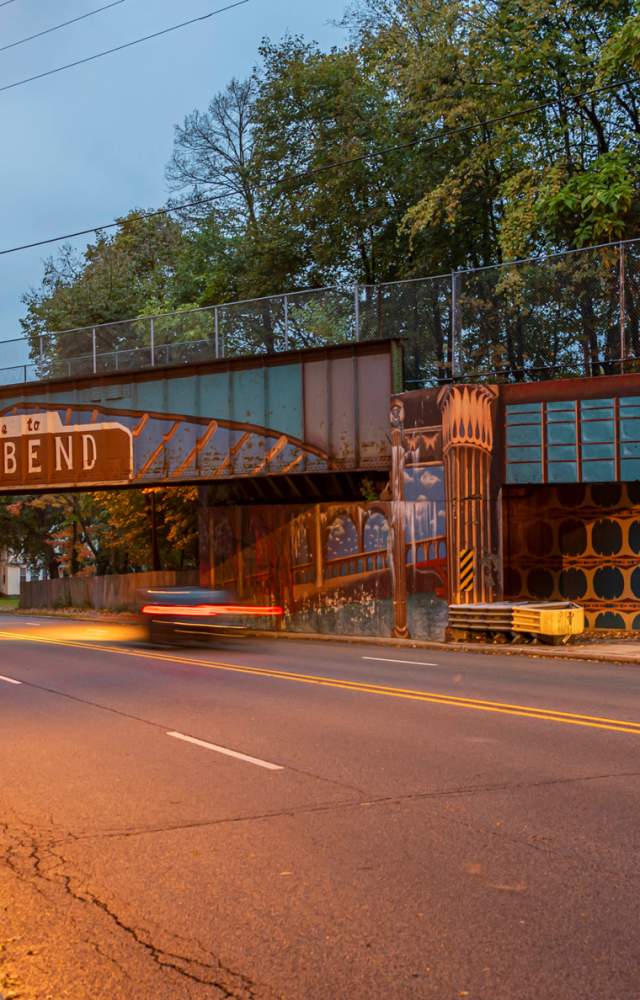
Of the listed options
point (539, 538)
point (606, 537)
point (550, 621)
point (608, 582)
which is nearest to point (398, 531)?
point (539, 538)

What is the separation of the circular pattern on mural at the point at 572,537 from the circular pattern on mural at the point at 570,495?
1.52ft

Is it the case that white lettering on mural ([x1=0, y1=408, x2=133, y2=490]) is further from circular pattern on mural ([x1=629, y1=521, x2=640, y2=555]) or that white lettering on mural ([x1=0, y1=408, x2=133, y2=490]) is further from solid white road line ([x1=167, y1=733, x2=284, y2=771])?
solid white road line ([x1=167, y1=733, x2=284, y2=771])

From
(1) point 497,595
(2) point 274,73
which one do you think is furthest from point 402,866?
(2) point 274,73

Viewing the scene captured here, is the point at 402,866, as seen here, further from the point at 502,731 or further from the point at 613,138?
the point at 613,138

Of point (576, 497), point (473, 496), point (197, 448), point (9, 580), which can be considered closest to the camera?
point (473, 496)

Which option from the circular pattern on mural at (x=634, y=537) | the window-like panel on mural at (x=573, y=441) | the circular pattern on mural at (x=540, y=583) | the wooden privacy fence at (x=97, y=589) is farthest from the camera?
the wooden privacy fence at (x=97, y=589)

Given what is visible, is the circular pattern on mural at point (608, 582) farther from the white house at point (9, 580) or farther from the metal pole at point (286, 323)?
the white house at point (9, 580)

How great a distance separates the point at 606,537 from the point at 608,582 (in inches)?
44.0

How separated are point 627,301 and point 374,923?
23.3 m

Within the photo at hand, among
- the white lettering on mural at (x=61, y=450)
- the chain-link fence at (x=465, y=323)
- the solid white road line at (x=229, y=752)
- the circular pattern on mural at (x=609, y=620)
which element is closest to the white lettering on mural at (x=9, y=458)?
the white lettering on mural at (x=61, y=450)

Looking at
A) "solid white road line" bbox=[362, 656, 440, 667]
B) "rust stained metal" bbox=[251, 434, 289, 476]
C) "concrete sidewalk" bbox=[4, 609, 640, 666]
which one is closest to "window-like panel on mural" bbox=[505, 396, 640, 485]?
"concrete sidewalk" bbox=[4, 609, 640, 666]

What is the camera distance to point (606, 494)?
2775 centimetres

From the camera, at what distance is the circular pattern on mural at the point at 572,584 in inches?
1095

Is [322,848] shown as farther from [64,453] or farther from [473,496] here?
[64,453]
